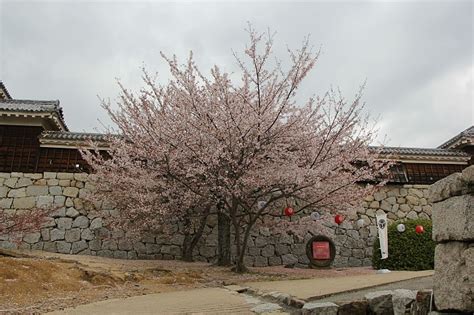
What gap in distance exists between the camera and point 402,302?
3.88 metres

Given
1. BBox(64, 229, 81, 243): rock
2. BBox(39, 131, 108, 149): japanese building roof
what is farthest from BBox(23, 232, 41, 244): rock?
BBox(39, 131, 108, 149): japanese building roof

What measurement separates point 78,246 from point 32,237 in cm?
137

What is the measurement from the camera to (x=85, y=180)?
44.3ft

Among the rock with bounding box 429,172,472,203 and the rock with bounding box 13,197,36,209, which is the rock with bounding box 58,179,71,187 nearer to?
the rock with bounding box 13,197,36,209

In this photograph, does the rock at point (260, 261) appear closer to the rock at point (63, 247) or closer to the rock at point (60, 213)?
the rock at point (63, 247)

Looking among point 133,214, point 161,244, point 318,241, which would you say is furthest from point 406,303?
point 161,244

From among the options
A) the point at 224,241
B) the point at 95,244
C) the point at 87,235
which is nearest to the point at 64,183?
the point at 87,235

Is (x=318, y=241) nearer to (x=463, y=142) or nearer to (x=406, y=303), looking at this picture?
(x=463, y=142)

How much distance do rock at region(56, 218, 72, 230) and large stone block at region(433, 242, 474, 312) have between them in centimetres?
1183

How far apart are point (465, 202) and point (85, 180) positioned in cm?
1229

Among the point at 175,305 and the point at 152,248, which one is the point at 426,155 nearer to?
the point at 152,248

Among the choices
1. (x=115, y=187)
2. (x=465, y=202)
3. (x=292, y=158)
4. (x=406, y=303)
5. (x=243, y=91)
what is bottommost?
(x=406, y=303)

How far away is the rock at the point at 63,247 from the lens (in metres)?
12.8

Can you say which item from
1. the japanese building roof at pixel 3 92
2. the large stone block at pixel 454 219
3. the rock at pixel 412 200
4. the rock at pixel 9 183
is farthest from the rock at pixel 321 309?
the japanese building roof at pixel 3 92
